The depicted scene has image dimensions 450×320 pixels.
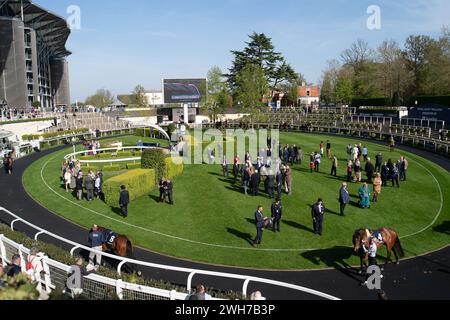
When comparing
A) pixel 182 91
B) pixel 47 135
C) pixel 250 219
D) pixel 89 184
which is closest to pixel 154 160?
pixel 89 184

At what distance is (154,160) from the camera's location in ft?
68.7

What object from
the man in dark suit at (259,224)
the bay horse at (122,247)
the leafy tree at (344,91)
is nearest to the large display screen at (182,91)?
the leafy tree at (344,91)

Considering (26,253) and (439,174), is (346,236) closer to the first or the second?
(26,253)

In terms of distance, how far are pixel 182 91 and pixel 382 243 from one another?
171 feet

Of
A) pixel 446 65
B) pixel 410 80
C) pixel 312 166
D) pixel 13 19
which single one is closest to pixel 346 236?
pixel 312 166

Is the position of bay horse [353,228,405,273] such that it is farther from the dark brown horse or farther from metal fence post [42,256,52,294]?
metal fence post [42,256,52,294]

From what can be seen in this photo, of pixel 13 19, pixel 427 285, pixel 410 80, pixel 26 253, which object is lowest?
pixel 427 285

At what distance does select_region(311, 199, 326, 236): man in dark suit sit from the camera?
1436 cm

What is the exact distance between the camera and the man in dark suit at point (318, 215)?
14.4 m

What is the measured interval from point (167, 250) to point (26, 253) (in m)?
4.81

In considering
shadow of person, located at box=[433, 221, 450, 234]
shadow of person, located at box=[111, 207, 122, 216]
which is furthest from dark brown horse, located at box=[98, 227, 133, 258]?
shadow of person, located at box=[433, 221, 450, 234]

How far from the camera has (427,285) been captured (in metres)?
10.8

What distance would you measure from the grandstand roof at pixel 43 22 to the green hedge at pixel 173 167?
50.5 m

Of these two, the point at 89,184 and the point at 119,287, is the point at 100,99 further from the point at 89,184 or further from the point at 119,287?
the point at 119,287
